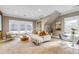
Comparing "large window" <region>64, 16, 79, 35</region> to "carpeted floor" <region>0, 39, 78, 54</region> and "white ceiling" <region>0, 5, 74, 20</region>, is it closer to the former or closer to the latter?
"white ceiling" <region>0, 5, 74, 20</region>

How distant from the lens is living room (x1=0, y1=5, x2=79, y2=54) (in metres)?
2.18

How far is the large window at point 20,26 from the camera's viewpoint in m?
2.25

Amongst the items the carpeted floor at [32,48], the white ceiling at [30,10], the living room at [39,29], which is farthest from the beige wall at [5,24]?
the carpeted floor at [32,48]

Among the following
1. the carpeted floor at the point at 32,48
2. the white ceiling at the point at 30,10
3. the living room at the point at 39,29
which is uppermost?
the white ceiling at the point at 30,10

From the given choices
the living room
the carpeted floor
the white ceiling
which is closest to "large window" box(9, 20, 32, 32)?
the living room

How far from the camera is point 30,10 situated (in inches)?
88.6

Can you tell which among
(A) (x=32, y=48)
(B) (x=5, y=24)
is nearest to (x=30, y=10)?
(B) (x=5, y=24)

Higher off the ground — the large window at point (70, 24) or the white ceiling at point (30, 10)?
the white ceiling at point (30, 10)

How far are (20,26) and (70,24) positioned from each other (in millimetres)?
1381

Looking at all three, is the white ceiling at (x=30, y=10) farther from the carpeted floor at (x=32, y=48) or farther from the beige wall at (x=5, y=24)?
the carpeted floor at (x=32, y=48)

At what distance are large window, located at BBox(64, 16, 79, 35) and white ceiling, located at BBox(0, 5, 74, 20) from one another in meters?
0.29
